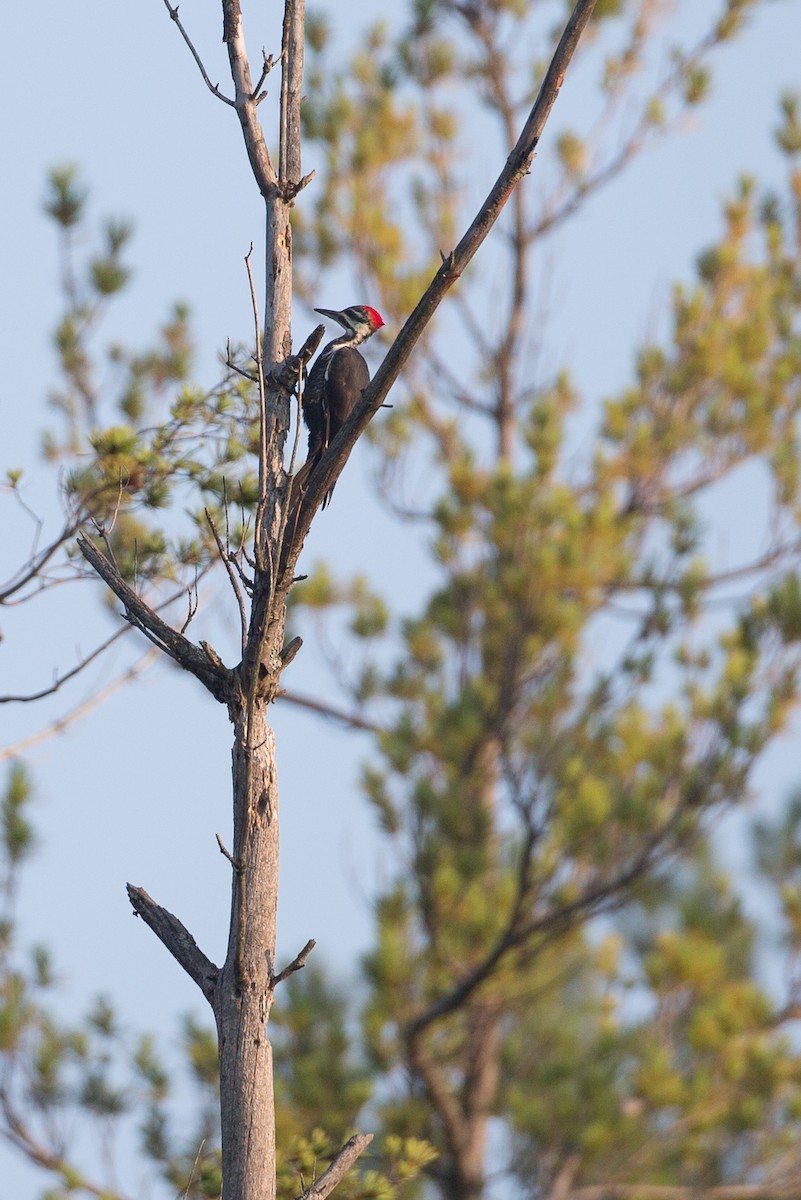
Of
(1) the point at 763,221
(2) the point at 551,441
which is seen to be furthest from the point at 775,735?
(1) the point at 763,221

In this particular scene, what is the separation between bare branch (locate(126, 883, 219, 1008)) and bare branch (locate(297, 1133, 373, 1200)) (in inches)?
14.4

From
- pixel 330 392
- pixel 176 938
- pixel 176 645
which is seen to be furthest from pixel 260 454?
pixel 330 392

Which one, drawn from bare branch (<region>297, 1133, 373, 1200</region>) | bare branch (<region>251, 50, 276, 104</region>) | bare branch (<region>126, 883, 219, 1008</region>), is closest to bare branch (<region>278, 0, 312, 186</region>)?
bare branch (<region>251, 50, 276, 104</region>)

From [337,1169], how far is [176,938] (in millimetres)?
498

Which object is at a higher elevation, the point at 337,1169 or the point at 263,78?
the point at 263,78

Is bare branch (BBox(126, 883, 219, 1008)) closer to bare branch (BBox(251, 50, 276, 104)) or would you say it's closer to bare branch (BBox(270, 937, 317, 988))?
bare branch (BBox(270, 937, 317, 988))

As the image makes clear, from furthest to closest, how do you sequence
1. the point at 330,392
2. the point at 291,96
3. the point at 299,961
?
the point at 330,392, the point at 291,96, the point at 299,961

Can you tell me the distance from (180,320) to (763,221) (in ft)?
13.4

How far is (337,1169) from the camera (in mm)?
2643

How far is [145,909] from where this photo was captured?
8.87 feet

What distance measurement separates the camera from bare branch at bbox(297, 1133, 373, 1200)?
2584 millimetres

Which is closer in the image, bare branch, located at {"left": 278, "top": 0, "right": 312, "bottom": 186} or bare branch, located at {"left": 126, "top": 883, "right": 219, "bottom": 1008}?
bare branch, located at {"left": 126, "top": 883, "right": 219, "bottom": 1008}

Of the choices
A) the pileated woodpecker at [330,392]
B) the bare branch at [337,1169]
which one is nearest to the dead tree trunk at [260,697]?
the bare branch at [337,1169]

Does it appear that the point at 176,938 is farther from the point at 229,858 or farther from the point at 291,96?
the point at 291,96
